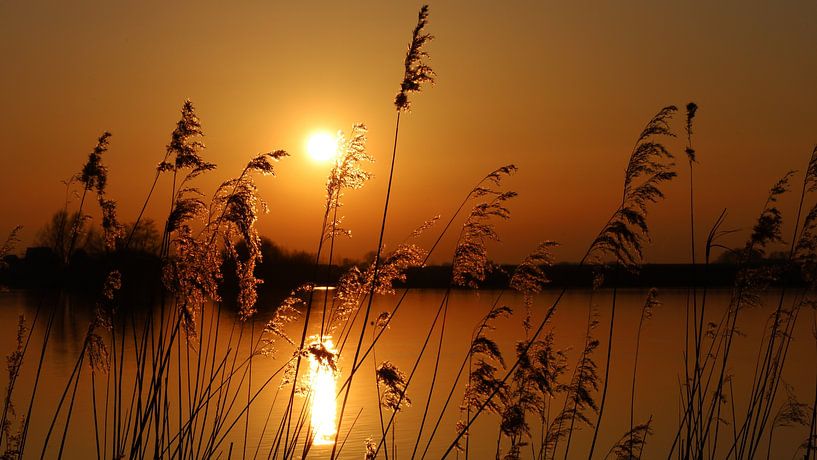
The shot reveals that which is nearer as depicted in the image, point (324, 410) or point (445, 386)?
point (324, 410)

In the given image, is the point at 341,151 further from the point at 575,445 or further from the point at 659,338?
the point at 659,338

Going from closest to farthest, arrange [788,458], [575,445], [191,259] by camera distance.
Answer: [191,259] → [788,458] → [575,445]

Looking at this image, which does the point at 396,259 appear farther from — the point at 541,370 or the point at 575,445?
the point at 575,445

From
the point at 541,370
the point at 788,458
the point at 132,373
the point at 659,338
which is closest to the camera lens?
the point at 541,370

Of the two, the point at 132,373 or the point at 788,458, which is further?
the point at 132,373

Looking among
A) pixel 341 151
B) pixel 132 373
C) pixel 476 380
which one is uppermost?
pixel 341 151

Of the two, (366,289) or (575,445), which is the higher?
(366,289)

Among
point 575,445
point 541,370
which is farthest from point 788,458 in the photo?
point 541,370

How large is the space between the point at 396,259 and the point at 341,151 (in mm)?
648

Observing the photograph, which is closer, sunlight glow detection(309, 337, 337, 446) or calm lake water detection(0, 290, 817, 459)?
sunlight glow detection(309, 337, 337, 446)

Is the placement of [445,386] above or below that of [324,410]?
below

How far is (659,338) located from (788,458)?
1701 cm

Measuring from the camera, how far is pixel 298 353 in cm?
382

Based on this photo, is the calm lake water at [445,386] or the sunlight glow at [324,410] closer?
the sunlight glow at [324,410]
